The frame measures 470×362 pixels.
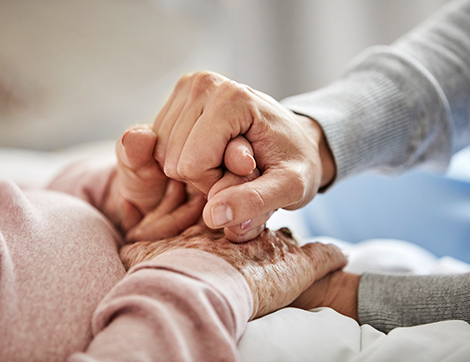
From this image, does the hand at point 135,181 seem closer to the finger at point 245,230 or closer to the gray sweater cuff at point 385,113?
the finger at point 245,230

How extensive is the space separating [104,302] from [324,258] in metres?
0.41

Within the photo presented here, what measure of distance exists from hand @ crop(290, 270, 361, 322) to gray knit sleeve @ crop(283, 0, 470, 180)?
257 millimetres

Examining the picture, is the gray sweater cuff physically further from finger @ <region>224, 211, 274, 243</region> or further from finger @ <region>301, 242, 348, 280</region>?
finger @ <region>224, 211, 274, 243</region>

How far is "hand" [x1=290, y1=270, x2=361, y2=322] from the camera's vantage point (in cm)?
64

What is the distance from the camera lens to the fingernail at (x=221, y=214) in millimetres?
483

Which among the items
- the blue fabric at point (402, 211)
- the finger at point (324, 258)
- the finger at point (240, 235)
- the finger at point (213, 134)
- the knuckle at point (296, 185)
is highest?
the finger at point (213, 134)

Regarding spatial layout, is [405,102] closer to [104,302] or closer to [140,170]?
[140,170]

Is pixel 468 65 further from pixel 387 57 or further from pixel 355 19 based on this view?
pixel 355 19

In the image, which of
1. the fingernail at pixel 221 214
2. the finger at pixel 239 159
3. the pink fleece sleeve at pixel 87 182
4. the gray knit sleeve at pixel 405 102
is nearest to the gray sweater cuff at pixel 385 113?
the gray knit sleeve at pixel 405 102

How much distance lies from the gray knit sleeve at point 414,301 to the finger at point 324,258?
62 millimetres

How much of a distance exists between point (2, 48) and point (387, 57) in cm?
179

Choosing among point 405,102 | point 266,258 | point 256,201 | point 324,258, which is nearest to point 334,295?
point 324,258

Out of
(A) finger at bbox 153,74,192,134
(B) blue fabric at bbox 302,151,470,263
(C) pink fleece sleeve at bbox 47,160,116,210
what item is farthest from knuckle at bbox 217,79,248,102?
(B) blue fabric at bbox 302,151,470,263

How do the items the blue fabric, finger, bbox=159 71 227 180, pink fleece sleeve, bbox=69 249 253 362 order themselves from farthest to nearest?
the blue fabric → finger, bbox=159 71 227 180 → pink fleece sleeve, bbox=69 249 253 362
